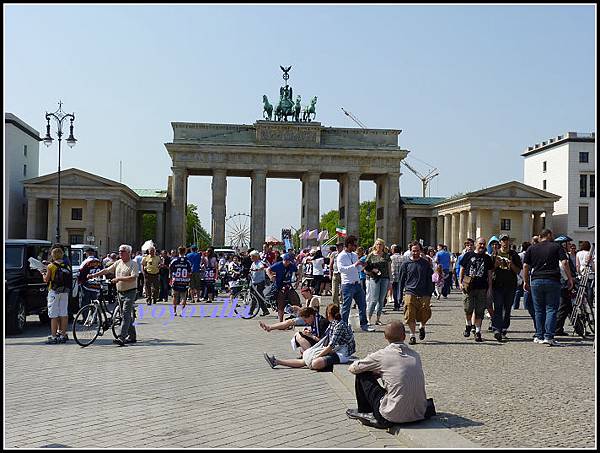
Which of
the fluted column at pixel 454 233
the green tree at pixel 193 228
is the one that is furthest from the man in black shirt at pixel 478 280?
the green tree at pixel 193 228

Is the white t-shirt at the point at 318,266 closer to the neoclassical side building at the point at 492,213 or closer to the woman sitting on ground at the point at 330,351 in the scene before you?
the woman sitting on ground at the point at 330,351

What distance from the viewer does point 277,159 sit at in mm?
81125

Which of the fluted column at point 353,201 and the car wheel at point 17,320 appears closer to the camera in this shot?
the car wheel at point 17,320

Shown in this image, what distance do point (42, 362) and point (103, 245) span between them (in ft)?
223

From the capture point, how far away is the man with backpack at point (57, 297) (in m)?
15.0

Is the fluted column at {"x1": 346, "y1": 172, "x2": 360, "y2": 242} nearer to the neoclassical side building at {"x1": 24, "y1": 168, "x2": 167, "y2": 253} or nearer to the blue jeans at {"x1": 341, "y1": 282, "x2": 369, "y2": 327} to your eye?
the neoclassical side building at {"x1": 24, "y1": 168, "x2": 167, "y2": 253}

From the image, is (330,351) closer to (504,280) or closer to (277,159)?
(504,280)

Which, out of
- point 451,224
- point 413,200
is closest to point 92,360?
point 451,224

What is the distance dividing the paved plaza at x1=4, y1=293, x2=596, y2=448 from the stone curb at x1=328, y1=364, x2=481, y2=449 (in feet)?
0.05

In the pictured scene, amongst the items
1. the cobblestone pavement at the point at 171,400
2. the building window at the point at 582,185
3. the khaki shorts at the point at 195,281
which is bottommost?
the cobblestone pavement at the point at 171,400

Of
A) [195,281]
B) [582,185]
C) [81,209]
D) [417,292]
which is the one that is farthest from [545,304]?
[582,185]

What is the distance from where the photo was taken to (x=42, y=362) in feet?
40.6

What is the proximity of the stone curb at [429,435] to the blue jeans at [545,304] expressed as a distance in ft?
24.0

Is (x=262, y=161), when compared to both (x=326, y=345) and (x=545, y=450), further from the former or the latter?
(x=545, y=450)
